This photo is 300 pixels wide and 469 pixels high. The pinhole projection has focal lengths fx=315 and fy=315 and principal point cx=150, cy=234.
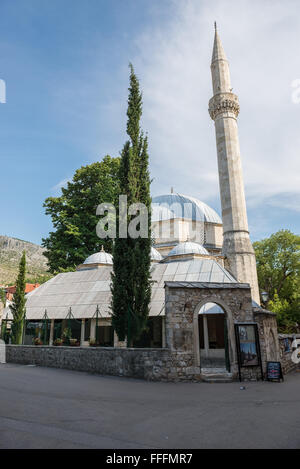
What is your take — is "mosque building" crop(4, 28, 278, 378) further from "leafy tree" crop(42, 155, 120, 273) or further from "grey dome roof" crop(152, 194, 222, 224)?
"leafy tree" crop(42, 155, 120, 273)

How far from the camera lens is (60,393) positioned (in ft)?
25.3

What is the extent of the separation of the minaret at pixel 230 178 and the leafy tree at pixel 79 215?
364 inches

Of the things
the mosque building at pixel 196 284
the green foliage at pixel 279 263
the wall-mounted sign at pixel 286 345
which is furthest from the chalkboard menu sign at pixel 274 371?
the green foliage at pixel 279 263

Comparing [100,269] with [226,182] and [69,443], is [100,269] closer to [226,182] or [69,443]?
[226,182]

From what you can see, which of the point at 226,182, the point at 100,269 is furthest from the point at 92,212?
the point at 226,182

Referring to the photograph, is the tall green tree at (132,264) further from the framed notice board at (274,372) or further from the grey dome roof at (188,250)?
the grey dome roof at (188,250)

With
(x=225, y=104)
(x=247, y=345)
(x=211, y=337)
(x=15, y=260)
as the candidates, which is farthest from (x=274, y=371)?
(x=15, y=260)

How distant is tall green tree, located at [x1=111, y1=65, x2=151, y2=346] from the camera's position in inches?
488

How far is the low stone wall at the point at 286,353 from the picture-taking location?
13961 millimetres

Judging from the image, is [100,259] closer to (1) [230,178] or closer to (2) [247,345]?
(1) [230,178]

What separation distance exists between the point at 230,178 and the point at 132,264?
16442 mm

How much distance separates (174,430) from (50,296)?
15948mm

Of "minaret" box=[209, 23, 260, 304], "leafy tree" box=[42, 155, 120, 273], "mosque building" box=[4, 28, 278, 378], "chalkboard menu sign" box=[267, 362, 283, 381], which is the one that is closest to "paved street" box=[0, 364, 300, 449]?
"chalkboard menu sign" box=[267, 362, 283, 381]

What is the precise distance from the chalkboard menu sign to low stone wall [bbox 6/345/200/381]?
8.41 feet
